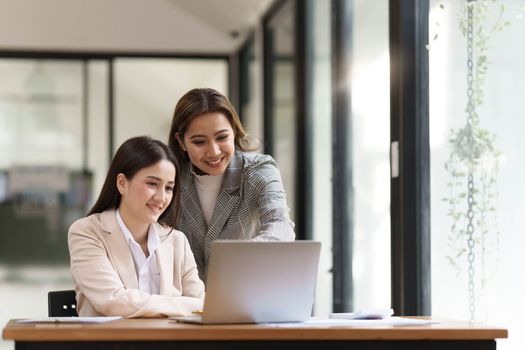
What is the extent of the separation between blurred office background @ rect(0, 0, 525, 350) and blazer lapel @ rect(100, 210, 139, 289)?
3.96ft

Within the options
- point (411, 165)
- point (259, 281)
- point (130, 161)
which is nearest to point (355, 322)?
point (259, 281)

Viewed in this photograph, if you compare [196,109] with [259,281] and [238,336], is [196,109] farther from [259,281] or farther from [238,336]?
[238,336]

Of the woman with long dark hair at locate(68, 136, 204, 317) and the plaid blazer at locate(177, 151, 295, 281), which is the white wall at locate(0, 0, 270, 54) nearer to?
the plaid blazer at locate(177, 151, 295, 281)

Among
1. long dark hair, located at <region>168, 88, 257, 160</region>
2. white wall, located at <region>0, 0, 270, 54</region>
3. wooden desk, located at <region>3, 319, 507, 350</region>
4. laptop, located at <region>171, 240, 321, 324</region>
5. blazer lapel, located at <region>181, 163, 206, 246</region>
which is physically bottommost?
wooden desk, located at <region>3, 319, 507, 350</region>

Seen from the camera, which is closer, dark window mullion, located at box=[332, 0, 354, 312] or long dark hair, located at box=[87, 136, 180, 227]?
long dark hair, located at box=[87, 136, 180, 227]

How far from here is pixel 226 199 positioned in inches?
118

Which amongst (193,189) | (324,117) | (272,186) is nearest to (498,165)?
(272,186)

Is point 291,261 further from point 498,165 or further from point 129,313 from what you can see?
point 498,165

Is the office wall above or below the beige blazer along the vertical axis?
above

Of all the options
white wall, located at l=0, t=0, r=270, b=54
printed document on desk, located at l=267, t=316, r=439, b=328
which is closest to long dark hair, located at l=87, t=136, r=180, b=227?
printed document on desk, located at l=267, t=316, r=439, b=328

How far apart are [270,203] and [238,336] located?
93cm

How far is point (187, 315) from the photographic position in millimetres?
2428

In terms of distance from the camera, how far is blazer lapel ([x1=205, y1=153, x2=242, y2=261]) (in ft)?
9.78

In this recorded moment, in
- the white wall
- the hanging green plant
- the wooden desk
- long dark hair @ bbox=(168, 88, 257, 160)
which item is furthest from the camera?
the white wall
